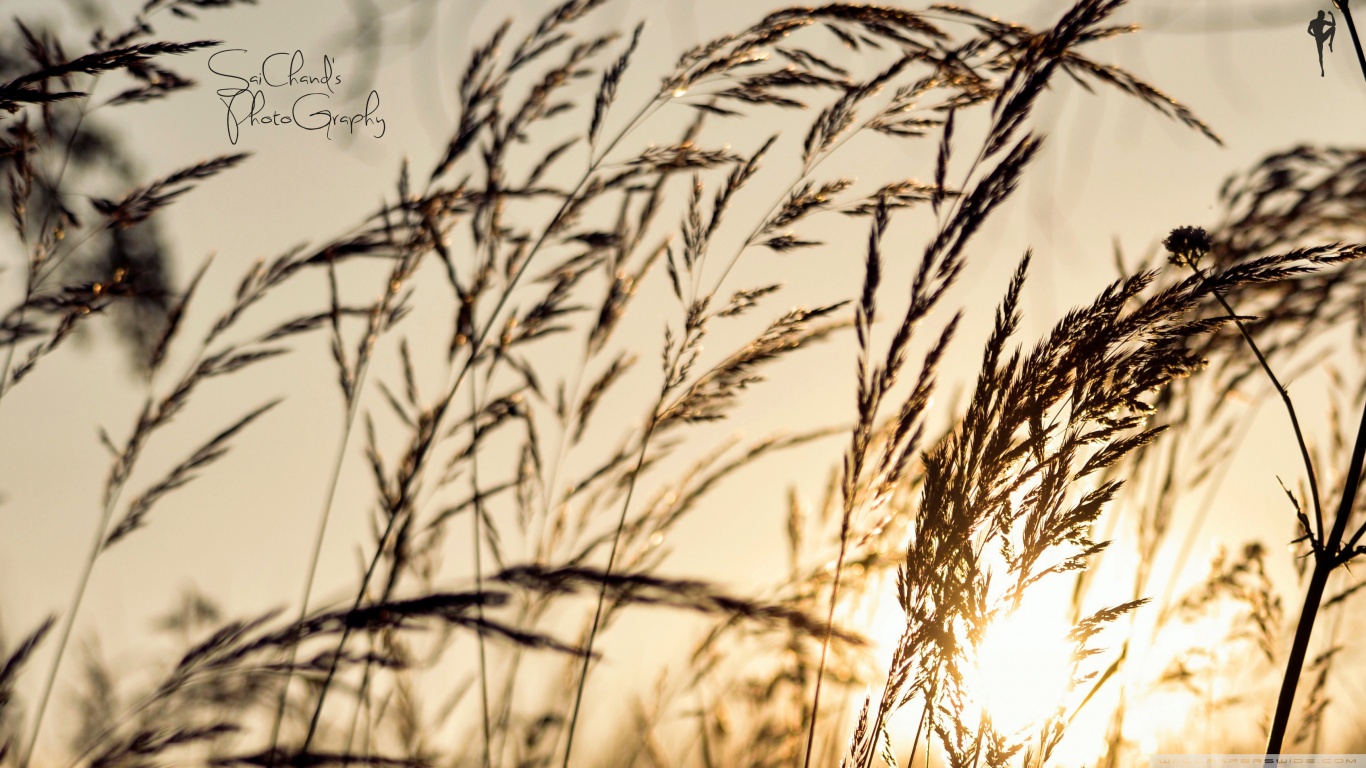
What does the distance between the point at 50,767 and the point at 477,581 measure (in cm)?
236

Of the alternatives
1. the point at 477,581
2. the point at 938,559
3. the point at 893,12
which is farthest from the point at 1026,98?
the point at 477,581

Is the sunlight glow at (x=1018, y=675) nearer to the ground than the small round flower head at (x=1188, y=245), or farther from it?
nearer to the ground

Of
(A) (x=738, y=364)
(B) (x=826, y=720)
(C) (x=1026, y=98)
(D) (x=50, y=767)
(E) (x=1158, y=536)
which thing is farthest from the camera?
(D) (x=50, y=767)

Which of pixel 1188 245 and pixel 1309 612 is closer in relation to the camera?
pixel 1309 612

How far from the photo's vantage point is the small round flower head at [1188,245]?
124 cm

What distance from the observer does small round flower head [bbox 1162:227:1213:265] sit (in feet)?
4.06

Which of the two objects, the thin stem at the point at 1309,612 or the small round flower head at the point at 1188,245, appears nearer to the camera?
the thin stem at the point at 1309,612

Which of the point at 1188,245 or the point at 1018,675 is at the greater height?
the point at 1188,245

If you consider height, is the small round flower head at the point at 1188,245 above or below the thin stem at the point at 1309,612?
above

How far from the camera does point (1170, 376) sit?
967mm

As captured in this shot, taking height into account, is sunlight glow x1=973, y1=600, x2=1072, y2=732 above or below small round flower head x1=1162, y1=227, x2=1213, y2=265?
below

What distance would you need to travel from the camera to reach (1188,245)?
1.24 meters

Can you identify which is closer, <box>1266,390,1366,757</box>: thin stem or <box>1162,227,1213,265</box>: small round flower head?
<box>1266,390,1366,757</box>: thin stem

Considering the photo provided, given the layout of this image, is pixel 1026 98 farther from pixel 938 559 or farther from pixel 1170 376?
pixel 938 559
